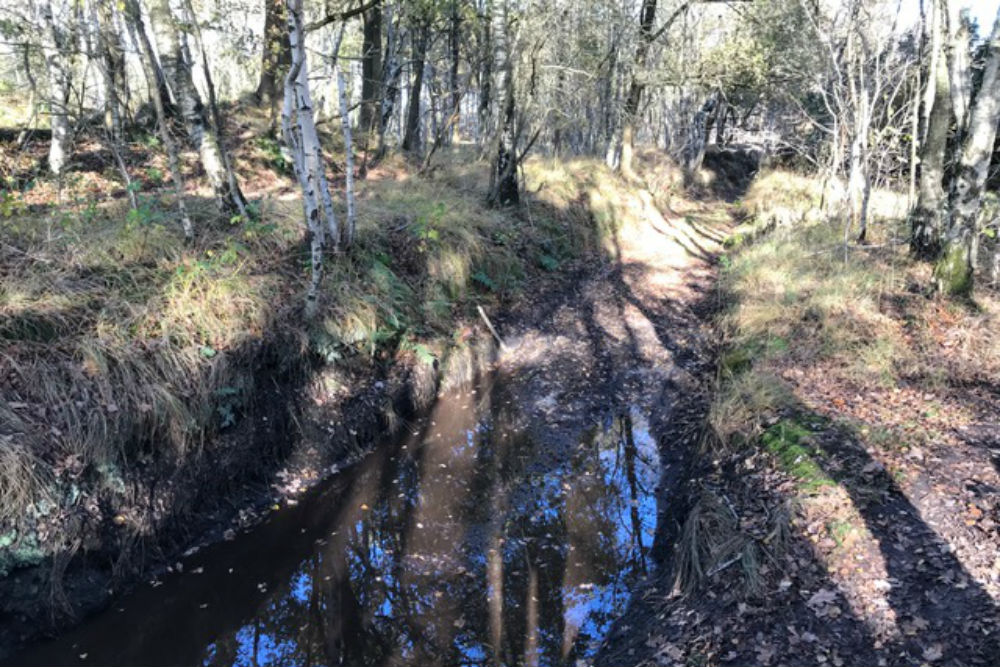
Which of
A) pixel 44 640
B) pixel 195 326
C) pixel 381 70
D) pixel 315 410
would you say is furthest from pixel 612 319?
pixel 381 70

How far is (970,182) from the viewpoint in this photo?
272 inches

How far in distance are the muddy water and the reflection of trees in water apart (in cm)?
1

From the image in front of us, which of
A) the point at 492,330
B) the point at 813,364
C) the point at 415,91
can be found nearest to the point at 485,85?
the point at 415,91

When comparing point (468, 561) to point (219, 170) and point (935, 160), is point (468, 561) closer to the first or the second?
point (219, 170)

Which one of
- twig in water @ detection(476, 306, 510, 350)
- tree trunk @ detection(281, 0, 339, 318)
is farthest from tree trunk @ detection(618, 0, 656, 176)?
tree trunk @ detection(281, 0, 339, 318)

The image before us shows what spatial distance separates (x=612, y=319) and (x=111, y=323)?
736cm

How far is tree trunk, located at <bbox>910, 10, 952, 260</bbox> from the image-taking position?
7883 millimetres

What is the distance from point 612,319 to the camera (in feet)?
33.3

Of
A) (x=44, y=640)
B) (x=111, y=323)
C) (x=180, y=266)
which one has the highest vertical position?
(x=180, y=266)

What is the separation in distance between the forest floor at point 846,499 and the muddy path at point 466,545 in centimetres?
57

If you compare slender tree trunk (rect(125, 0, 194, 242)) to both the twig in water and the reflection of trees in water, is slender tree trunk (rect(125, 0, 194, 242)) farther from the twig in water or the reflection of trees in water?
the twig in water

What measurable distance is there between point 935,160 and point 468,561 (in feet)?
26.6

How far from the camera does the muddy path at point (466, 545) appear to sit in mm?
4324

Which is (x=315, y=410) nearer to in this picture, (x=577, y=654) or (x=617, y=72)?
(x=577, y=654)
